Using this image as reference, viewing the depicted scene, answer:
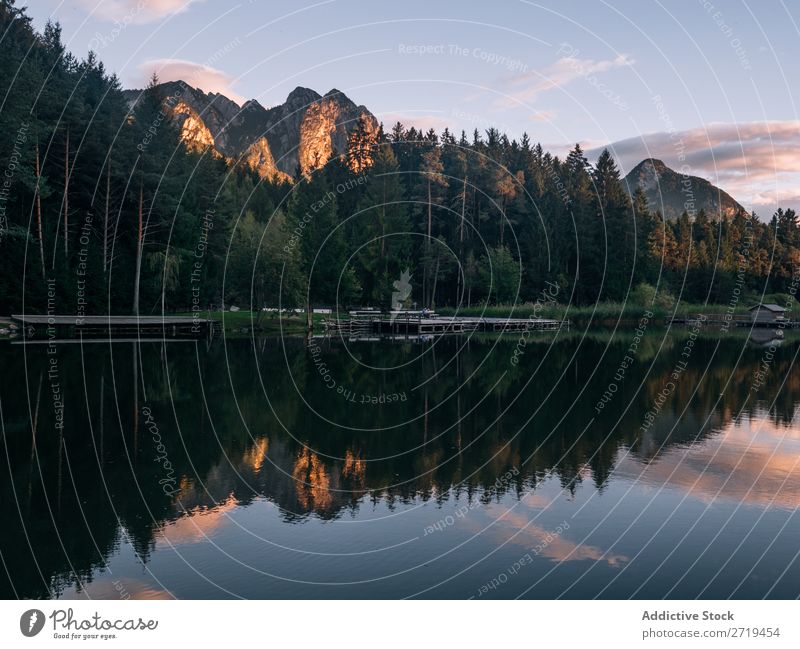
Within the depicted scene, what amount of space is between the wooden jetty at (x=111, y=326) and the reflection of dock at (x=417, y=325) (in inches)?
697

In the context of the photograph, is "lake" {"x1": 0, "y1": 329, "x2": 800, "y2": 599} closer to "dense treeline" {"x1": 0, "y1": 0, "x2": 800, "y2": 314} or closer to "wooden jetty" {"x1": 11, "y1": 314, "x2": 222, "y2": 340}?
"wooden jetty" {"x1": 11, "y1": 314, "x2": 222, "y2": 340}

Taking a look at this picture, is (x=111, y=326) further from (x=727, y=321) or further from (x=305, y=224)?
(x=727, y=321)

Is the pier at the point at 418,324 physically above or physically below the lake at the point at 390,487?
above

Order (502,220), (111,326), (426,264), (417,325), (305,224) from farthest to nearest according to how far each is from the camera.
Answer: (502,220) → (426,264) → (305,224) → (417,325) → (111,326)

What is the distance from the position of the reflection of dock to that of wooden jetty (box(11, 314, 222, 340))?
1770 cm

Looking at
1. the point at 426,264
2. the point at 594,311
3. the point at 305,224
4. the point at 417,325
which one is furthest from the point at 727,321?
the point at 305,224

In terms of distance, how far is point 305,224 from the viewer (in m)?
101

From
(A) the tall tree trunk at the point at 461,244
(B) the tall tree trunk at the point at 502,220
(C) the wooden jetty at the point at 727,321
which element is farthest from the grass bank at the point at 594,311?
(B) the tall tree trunk at the point at 502,220

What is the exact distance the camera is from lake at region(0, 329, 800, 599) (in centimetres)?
1459

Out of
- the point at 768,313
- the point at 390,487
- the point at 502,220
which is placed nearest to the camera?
the point at 390,487

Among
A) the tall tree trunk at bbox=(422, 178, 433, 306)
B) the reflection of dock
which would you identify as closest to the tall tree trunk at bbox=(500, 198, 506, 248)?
the tall tree trunk at bbox=(422, 178, 433, 306)

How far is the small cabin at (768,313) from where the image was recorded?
118100 mm

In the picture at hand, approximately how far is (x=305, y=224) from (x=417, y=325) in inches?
947

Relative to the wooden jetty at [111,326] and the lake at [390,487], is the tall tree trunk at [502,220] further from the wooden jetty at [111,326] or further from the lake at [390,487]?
the lake at [390,487]
